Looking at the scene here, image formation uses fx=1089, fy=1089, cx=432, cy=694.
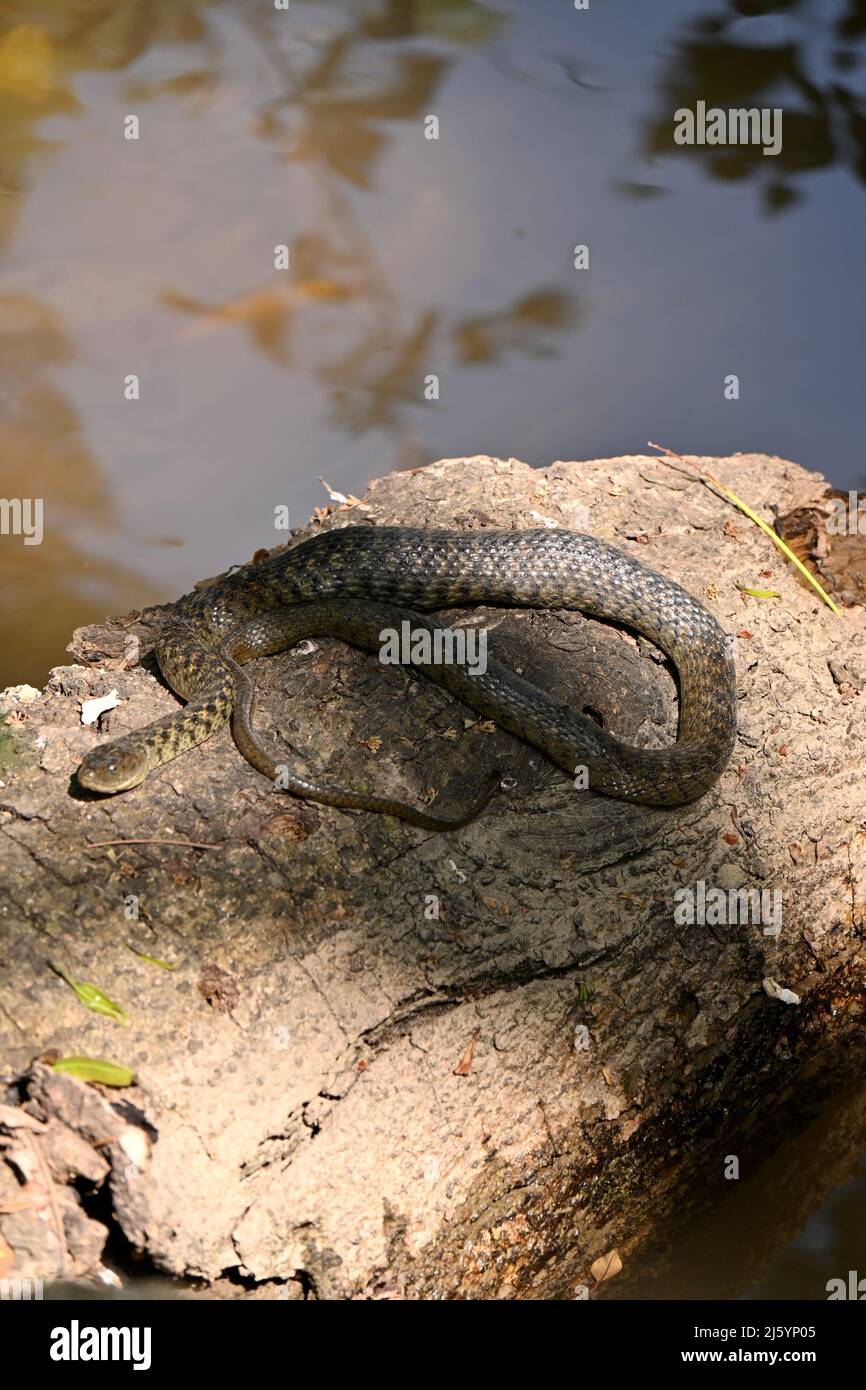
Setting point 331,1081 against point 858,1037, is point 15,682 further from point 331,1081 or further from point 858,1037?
point 858,1037

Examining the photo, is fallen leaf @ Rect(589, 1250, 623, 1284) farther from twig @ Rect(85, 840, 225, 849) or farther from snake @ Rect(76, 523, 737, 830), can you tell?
twig @ Rect(85, 840, 225, 849)

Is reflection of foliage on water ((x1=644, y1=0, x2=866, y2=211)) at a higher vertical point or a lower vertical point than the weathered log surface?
higher

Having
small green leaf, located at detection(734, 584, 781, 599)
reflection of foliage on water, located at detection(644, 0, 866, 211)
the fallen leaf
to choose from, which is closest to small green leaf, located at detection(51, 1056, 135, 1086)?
the fallen leaf

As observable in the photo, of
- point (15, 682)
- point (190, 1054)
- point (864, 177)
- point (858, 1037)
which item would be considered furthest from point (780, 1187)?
point (864, 177)

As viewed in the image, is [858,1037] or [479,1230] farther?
[858,1037]

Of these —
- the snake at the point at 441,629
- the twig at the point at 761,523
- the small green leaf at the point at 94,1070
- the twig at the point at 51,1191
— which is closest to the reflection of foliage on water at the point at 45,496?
the snake at the point at 441,629

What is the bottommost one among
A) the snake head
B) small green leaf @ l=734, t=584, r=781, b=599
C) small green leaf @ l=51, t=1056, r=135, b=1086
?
small green leaf @ l=51, t=1056, r=135, b=1086

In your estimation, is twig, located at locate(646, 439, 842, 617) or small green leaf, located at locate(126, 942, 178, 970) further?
twig, located at locate(646, 439, 842, 617)
